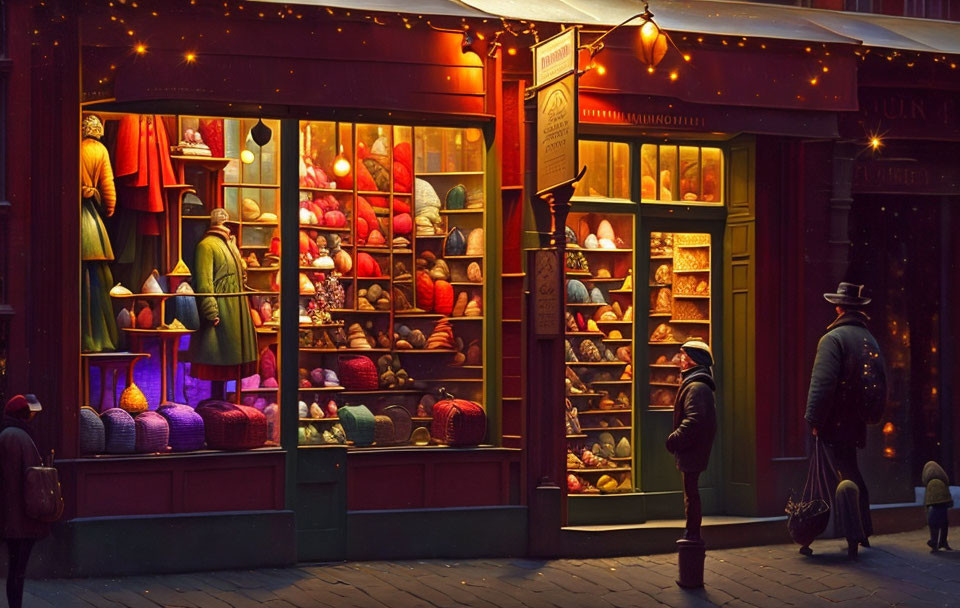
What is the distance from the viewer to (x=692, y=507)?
1109 centimetres

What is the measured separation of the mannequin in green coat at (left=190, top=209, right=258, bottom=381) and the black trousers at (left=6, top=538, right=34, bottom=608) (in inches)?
103

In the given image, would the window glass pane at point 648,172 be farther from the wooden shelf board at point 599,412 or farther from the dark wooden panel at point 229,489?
the dark wooden panel at point 229,489

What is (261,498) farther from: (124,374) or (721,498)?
(721,498)

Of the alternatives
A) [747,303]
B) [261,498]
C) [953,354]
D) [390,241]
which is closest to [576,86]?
[390,241]

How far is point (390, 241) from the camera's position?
40.7 ft

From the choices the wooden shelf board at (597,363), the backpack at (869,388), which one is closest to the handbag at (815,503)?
the backpack at (869,388)

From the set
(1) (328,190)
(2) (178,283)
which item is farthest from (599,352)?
(2) (178,283)

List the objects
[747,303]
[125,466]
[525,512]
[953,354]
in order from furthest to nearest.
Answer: [953,354] < [747,303] < [525,512] < [125,466]

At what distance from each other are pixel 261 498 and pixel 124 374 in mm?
1484

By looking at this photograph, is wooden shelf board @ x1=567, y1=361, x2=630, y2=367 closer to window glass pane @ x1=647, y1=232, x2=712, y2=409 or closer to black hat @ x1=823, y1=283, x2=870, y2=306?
window glass pane @ x1=647, y1=232, x2=712, y2=409

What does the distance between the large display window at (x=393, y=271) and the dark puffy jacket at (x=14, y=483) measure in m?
3.22

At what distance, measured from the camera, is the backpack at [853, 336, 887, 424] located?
40.2 feet

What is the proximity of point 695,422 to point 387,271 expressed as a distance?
10.2 ft

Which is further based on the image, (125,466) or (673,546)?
(673,546)
